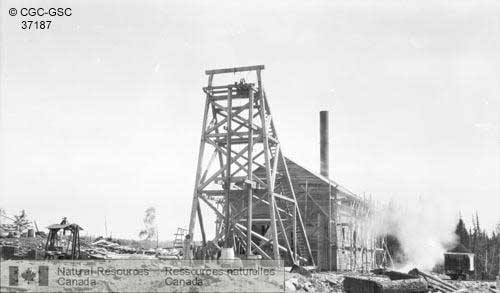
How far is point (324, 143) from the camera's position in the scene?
3375cm

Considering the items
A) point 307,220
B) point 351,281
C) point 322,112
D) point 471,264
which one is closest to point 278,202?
point 307,220

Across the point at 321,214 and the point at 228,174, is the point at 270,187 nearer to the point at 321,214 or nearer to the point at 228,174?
the point at 228,174

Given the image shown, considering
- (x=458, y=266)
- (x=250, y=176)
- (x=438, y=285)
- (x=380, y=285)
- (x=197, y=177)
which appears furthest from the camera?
(x=458, y=266)

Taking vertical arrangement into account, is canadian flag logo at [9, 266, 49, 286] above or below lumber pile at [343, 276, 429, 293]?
above

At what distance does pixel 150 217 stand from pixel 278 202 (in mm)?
54635

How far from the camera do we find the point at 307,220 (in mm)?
25656

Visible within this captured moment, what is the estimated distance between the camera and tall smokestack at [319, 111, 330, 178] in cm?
3322

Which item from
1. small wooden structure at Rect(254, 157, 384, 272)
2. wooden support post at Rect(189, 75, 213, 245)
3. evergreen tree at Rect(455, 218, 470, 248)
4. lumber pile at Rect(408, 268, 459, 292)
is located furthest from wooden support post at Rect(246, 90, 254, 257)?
evergreen tree at Rect(455, 218, 470, 248)

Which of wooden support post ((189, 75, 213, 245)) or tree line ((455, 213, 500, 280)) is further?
tree line ((455, 213, 500, 280))

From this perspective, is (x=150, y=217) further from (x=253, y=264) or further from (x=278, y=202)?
(x=253, y=264)

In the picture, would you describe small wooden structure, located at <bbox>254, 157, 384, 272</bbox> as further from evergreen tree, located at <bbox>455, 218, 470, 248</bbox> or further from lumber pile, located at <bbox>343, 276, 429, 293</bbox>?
evergreen tree, located at <bbox>455, 218, 470, 248</bbox>

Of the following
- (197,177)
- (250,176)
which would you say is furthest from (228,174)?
(197,177)


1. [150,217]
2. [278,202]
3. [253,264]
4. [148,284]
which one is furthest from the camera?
[150,217]

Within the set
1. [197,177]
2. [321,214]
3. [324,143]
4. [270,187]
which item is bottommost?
[321,214]
